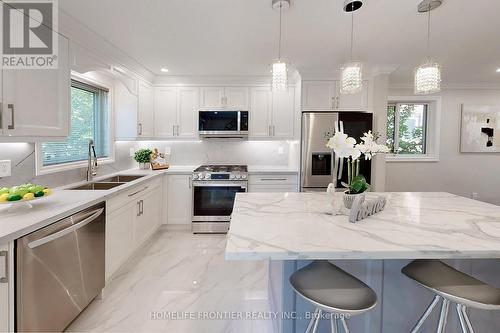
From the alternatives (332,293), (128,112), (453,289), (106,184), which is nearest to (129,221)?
(106,184)

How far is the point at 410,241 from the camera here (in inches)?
45.4

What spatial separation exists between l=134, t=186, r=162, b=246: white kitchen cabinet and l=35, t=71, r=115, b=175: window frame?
711 millimetres

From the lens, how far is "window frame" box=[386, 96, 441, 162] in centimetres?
448

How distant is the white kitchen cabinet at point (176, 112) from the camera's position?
405 centimetres

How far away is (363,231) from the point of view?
1.29 meters

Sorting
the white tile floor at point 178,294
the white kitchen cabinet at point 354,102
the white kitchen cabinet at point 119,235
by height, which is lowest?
the white tile floor at point 178,294

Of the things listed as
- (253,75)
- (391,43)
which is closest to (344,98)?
(391,43)

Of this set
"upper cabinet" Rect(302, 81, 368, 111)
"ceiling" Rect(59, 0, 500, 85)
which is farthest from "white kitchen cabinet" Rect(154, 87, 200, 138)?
"upper cabinet" Rect(302, 81, 368, 111)

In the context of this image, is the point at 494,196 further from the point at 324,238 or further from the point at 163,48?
the point at 163,48

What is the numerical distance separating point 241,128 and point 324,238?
295 centimetres

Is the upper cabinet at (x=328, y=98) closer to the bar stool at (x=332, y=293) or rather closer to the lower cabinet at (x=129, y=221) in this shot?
the lower cabinet at (x=129, y=221)

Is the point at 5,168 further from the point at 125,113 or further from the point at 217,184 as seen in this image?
the point at 217,184

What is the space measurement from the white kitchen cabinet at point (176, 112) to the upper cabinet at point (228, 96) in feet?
0.48

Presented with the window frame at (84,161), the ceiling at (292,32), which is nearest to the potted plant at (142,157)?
the window frame at (84,161)
